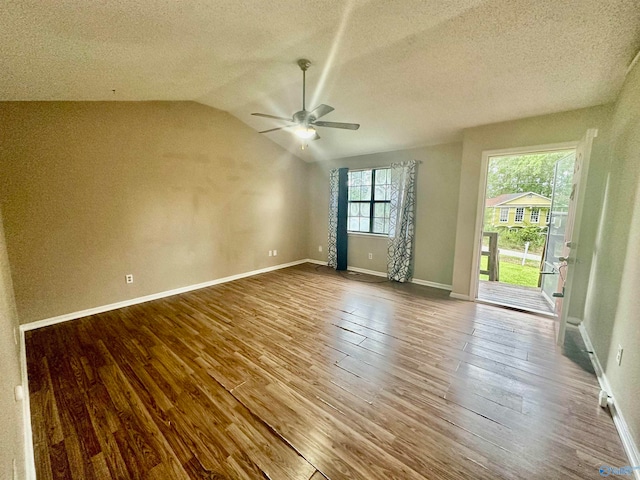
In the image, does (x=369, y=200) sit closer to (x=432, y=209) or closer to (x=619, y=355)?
(x=432, y=209)

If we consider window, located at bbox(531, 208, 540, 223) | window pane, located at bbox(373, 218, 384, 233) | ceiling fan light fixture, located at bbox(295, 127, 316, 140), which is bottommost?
window pane, located at bbox(373, 218, 384, 233)

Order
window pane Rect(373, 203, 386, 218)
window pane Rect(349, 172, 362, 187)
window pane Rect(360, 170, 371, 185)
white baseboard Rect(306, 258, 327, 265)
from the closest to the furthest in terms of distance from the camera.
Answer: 1. window pane Rect(373, 203, 386, 218)
2. window pane Rect(360, 170, 371, 185)
3. window pane Rect(349, 172, 362, 187)
4. white baseboard Rect(306, 258, 327, 265)

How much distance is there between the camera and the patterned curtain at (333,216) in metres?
5.25

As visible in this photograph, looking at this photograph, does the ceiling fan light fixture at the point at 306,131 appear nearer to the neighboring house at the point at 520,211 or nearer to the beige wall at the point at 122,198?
the beige wall at the point at 122,198

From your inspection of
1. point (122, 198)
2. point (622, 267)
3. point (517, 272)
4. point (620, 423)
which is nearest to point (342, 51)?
point (622, 267)

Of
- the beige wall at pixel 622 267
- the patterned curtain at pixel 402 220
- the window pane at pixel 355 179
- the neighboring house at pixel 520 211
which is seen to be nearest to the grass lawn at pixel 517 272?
the neighboring house at pixel 520 211

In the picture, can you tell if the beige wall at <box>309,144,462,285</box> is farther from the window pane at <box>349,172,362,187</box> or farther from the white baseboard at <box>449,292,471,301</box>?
the white baseboard at <box>449,292,471,301</box>

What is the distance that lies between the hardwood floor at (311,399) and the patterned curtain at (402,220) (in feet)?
4.86

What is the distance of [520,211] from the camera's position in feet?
21.0

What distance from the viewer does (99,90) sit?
270cm

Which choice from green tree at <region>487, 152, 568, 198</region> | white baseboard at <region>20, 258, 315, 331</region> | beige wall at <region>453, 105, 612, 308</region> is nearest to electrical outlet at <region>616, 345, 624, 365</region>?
beige wall at <region>453, 105, 612, 308</region>

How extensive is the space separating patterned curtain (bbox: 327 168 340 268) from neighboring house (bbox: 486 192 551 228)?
3.53m

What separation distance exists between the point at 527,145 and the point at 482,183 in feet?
2.02

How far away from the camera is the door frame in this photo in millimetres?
2953
